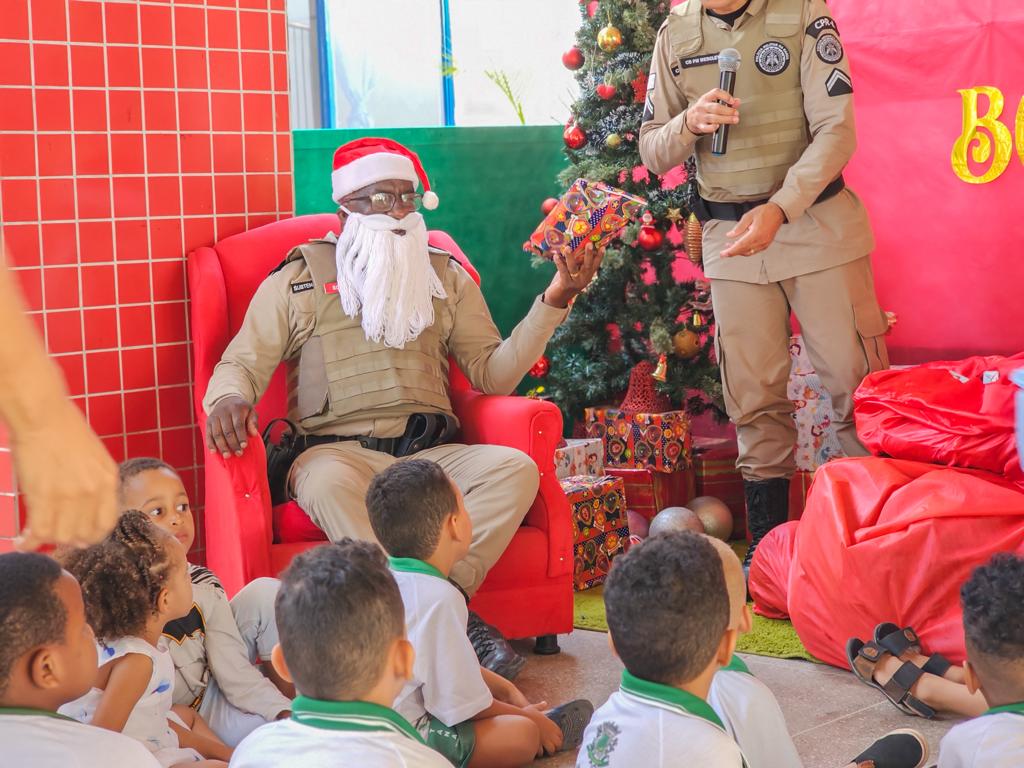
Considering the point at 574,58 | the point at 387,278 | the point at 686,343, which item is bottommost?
the point at 686,343

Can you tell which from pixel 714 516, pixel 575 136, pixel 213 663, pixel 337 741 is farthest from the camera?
pixel 575 136

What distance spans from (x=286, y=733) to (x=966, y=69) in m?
3.65

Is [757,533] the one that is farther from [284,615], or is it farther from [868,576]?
[284,615]

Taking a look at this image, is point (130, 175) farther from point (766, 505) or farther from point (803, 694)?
point (803, 694)

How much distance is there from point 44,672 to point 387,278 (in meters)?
1.98

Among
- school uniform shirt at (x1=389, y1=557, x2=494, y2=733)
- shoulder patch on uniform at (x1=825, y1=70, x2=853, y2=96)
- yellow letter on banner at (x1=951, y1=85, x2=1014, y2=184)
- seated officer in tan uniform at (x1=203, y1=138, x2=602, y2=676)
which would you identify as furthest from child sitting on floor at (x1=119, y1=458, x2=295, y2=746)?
yellow letter on banner at (x1=951, y1=85, x2=1014, y2=184)

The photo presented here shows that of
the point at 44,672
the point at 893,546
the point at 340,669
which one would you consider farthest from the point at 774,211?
the point at 44,672

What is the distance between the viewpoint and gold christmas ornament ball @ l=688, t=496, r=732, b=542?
447 cm

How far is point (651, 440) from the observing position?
4.69 metres

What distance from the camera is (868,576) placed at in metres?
3.14

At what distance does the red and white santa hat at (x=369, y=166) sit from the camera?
3.74 metres

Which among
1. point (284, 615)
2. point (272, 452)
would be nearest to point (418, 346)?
point (272, 452)

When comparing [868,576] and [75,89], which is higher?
[75,89]

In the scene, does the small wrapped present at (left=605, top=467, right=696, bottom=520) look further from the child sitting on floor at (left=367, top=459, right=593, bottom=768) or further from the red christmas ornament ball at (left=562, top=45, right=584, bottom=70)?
the child sitting on floor at (left=367, top=459, right=593, bottom=768)
